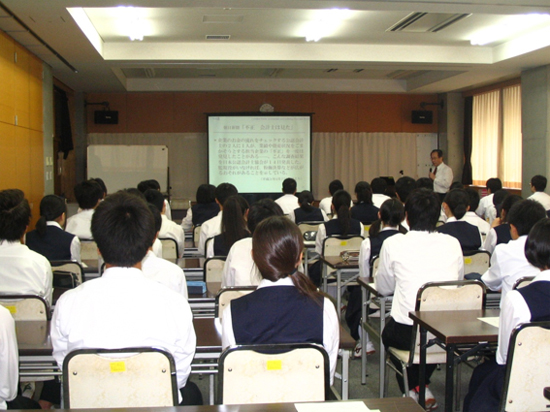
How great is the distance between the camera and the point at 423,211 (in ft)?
9.91

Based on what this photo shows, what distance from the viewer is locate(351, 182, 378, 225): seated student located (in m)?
5.58

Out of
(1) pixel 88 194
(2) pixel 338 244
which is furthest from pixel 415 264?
(1) pixel 88 194

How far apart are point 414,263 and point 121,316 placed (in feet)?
5.80

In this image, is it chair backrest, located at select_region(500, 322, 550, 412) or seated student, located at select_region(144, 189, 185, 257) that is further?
seated student, located at select_region(144, 189, 185, 257)

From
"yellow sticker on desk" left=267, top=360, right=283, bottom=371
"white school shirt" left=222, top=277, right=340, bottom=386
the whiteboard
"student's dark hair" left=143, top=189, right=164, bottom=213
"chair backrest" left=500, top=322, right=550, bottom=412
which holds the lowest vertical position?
"chair backrest" left=500, top=322, right=550, bottom=412

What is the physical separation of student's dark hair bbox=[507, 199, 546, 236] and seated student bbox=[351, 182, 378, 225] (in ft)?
8.30

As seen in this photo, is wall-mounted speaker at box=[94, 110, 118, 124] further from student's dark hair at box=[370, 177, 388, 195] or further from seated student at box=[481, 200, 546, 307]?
seated student at box=[481, 200, 546, 307]

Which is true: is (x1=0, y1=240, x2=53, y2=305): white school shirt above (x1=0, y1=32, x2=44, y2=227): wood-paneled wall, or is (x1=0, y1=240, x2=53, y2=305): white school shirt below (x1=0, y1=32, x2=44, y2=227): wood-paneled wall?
below

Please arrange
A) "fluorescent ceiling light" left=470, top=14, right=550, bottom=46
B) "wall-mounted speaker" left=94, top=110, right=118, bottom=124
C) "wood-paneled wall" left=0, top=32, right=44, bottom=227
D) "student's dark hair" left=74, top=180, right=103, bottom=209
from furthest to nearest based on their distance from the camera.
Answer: "wall-mounted speaker" left=94, top=110, right=118, bottom=124, "fluorescent ceiling light" left=470, top=14, right=550, bottom=46, "wood-paneled wall" left=0, top=32, right=44, bottom=227, "student's dark hair" left=74, top=180, right=103, bottom=209

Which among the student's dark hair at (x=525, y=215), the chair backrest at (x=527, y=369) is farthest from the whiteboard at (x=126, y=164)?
the chair backrest at (x=527, y=369)

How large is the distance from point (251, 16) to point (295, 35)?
110cm

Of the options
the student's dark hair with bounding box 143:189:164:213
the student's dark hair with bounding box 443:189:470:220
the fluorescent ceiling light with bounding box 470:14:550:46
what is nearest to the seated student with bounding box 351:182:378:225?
the student's dark hair with bounding box 443:189:470:220

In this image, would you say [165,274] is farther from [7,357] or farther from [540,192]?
[540,192]

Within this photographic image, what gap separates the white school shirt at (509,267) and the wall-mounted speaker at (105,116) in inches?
363
